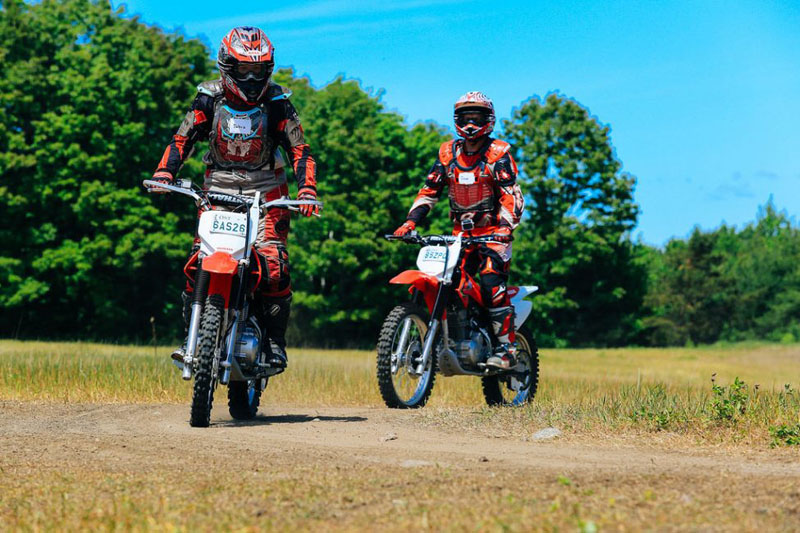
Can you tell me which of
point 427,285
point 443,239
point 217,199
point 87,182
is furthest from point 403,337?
point 87,182

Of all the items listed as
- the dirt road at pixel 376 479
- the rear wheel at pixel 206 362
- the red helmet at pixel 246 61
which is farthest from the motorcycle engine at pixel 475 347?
the red helmet at pixel 246 61

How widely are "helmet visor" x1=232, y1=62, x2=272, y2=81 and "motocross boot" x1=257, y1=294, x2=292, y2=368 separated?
5.93 feet

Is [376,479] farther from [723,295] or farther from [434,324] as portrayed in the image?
[723,295]

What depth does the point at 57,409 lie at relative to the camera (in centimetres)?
972

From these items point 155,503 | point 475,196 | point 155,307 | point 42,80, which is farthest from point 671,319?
point 155,503

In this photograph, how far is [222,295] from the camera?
26.1 feet

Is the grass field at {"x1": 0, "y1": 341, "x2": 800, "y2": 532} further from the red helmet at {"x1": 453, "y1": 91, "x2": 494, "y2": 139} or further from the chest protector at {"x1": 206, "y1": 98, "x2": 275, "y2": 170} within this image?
the red helmet at {"x1": 453, "y1": 91, "x2": 494, "y2": 139}

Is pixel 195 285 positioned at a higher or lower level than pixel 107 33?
lower

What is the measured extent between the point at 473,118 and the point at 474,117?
13 millimetres

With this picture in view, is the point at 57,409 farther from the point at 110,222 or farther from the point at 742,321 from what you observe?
the point at 742,321

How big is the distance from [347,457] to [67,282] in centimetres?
3685

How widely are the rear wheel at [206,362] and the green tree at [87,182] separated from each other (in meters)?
31.6

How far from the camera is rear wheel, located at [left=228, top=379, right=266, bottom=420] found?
902cm

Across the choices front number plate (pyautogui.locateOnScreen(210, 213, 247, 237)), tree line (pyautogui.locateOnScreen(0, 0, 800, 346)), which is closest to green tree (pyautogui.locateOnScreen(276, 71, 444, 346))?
tree line (pyautogui.locateOnScreen(0, 0, 800, 346))
